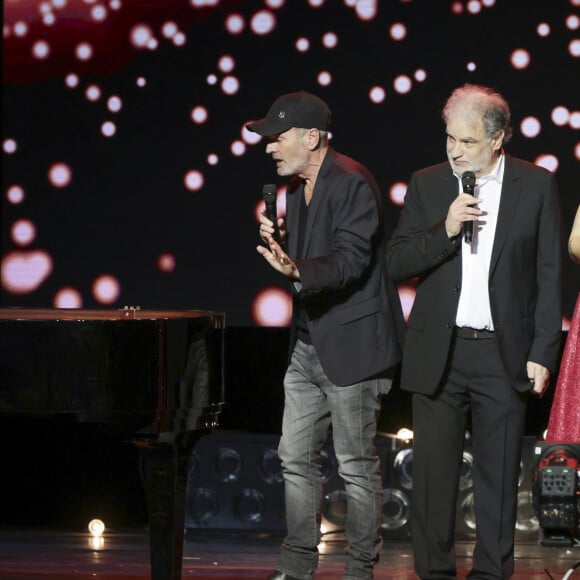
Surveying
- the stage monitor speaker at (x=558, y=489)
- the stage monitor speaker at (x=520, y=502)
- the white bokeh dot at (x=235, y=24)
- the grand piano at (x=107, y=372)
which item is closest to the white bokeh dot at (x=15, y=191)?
the white bokeh dot at (x=235, y=24)

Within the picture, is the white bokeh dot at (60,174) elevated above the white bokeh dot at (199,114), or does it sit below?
below

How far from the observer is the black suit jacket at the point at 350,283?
139 inches

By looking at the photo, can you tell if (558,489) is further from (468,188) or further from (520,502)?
(520,502)

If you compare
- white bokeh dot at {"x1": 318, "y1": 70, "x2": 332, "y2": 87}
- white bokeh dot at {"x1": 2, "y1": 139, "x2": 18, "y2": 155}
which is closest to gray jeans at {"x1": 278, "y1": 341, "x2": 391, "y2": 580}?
white bokeh dot at {"x1": 318, "y1": 70, "x2": 332, "y2": 87}

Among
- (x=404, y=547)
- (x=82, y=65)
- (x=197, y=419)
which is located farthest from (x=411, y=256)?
(x=82, y=65)

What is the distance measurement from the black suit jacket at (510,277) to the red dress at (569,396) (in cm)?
38

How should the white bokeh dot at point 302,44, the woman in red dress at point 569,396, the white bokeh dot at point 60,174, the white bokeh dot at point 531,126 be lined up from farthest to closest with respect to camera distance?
the white bokeh dot at point 60,174
the white bokeh dot at point 302,44
the white bokeh dot at point 531,126
the woman in red dress at point 569,396

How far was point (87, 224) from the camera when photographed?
4.82 meters

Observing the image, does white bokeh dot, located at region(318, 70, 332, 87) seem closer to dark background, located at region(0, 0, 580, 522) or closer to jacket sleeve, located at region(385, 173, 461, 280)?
dark background, located at region(0, 0, 580, 522)

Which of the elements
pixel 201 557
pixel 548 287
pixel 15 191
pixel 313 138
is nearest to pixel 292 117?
pixel 313 138

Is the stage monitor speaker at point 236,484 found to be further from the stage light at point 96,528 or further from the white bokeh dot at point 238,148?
the white bokeh dot at point 238,148

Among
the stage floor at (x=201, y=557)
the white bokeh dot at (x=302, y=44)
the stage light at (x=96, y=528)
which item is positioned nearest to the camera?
the stage floor at (x=201, y=557)

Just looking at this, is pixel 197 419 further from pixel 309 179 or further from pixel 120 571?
pixel 120 571

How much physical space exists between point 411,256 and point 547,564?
61.4 inches
